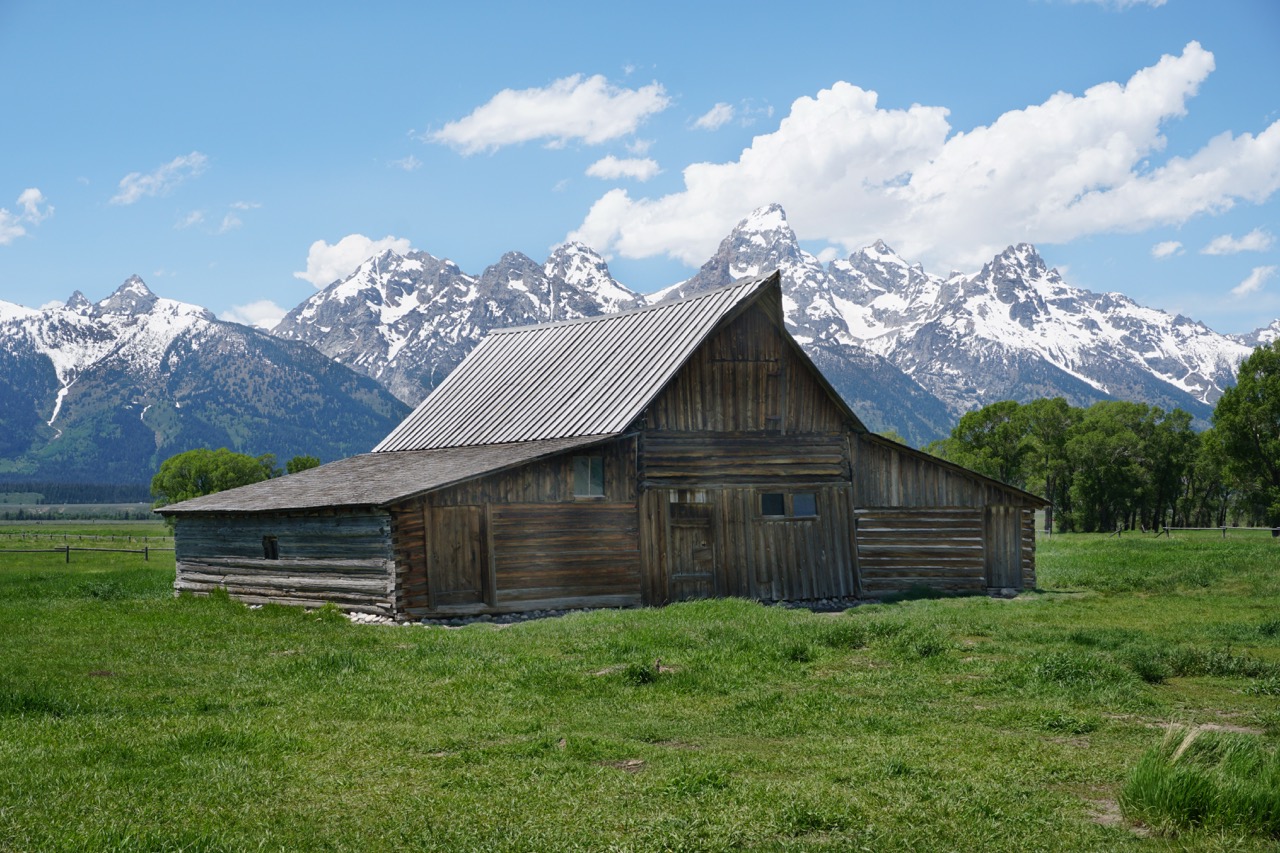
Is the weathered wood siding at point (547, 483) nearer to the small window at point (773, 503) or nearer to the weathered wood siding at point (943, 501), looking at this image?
the small window at point (773, 503)

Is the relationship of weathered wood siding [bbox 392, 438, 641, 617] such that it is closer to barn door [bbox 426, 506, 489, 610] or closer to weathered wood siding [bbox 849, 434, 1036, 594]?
barn door [bbox 426, 506, 489, 610]

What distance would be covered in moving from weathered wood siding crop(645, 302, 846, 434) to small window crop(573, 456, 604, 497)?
197 centimetres

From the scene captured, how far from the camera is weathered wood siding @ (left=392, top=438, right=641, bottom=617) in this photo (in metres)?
27.7

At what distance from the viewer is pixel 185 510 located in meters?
34.5

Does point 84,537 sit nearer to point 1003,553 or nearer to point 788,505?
point 788,505

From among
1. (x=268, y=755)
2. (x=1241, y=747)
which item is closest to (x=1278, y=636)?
(x=1241, y=747)

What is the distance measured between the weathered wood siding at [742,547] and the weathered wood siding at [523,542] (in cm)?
82

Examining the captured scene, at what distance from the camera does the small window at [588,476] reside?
99.5 feet

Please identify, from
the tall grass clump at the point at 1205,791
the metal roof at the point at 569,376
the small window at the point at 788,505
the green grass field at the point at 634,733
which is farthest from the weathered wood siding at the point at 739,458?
the tall grass clump at the point at 1205,791

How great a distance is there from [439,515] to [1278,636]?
1751 cm

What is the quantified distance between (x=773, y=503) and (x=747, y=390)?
10.7ft

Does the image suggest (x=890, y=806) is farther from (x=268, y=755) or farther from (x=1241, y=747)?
(x=268, y=755)

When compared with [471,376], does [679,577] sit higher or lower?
lower

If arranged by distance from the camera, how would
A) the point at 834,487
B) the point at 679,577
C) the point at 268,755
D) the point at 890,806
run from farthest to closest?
the point at 834,487
the point at 679,577
the point at 268,755
the point at 890,806
